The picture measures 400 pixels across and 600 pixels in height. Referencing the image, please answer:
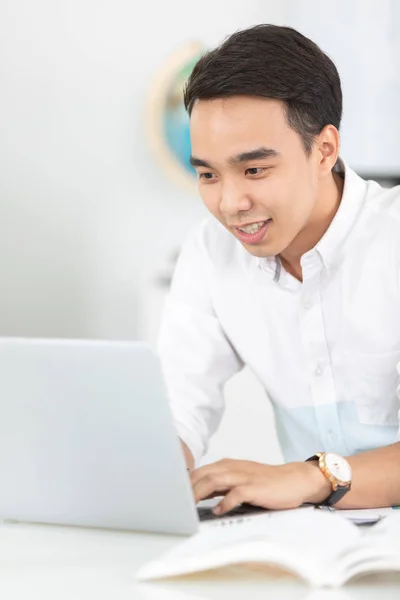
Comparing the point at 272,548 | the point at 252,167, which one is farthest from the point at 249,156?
the point at 272,548

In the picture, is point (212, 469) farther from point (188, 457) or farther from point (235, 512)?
point (188, 457)

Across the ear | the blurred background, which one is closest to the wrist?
the ear

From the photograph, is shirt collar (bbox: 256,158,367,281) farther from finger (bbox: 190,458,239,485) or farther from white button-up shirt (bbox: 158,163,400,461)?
finger (bbox: 190,458,239,485)

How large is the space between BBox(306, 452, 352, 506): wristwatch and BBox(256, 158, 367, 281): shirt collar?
17.1 inches

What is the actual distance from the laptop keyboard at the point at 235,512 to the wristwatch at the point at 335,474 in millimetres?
107

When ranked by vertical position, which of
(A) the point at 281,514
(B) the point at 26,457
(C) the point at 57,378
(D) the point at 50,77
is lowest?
(A) the point at 281,514

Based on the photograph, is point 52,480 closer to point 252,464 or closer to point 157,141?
point 252,464

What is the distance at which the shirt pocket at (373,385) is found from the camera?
1632 mm

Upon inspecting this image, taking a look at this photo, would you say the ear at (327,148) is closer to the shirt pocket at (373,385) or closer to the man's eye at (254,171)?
the man's eye at (254,171)

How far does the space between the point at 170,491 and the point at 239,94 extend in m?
0.66

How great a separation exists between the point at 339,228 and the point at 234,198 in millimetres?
247

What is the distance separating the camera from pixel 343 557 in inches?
37.6

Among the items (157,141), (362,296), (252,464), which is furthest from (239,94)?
(157,141)

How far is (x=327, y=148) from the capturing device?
1618 millimetres
